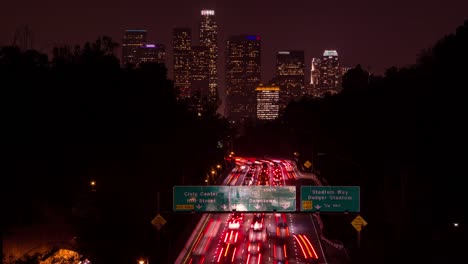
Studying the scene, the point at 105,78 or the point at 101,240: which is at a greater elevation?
the point at 105,78

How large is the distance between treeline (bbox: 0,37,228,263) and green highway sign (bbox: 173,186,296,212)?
209 inches

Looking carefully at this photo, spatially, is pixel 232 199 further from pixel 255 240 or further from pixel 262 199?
pixel 255 240

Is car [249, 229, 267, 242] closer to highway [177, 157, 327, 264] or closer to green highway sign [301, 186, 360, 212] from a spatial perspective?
highway [177, 157, 327, 264]

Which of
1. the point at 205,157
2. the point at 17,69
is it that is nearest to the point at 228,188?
the point at 17,69

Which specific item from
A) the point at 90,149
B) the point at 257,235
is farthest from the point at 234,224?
the point at 90,149

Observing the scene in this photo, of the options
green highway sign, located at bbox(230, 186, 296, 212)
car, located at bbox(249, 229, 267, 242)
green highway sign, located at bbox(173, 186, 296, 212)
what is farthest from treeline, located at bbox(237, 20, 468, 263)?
green highway sign, located at bbox(173, 186, 296, 212)

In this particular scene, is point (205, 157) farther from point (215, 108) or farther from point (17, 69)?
point (17, 69)

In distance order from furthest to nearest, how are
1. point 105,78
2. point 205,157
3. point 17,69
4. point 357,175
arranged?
point 205,157 < point 357,175 < point 105,78 < point 17,69

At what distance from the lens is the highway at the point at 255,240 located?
41.4m

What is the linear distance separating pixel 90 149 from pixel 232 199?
504 inches

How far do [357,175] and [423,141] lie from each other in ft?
72.7

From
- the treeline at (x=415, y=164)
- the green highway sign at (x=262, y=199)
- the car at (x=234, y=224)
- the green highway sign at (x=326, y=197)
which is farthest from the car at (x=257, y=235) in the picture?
the green highway sign at (x=326, y=197)

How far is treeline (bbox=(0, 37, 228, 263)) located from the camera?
120 feet

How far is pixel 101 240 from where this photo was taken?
3794 centimetres
